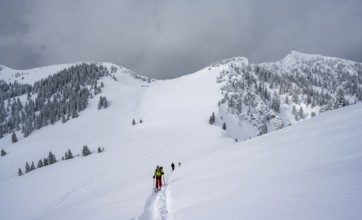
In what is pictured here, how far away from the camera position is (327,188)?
6434 mm

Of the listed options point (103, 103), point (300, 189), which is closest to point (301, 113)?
point (103, 103)

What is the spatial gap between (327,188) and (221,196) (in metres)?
4.15

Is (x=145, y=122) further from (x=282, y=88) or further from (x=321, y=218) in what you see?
(x=282, y=88)

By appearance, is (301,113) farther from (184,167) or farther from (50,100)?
(50,100)

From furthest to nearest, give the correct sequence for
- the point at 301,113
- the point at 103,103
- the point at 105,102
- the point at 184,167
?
the point at 301,113
the point at 105,102
the point at 103,103
the point at 184,167

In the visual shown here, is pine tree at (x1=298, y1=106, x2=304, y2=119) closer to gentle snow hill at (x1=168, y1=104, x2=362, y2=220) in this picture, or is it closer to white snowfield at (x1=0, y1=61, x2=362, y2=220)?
white snowfield at (x1=0, y1=61, x2=362, y2=220)

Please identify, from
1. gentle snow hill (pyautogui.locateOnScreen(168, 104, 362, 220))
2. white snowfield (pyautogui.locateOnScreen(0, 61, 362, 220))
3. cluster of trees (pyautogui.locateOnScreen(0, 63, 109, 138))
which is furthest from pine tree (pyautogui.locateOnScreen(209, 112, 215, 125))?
gentle snow hill (pyautogui.locateOnScreen(168, 104, 362, 220))

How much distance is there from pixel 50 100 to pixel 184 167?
502ft

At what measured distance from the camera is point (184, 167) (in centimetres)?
3086

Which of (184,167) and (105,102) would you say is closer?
(184,167)

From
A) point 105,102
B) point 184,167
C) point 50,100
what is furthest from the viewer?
point 50,100

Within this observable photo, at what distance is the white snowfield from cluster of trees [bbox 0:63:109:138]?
741cm

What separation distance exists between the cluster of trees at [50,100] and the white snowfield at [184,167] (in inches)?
292

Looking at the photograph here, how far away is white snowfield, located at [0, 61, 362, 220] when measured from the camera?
7.22m
